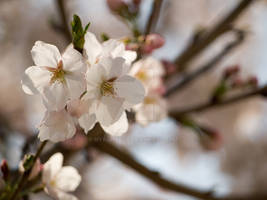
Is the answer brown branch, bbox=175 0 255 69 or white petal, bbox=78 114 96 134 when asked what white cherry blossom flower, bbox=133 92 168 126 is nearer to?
white petal, bbox=78 114 96 134

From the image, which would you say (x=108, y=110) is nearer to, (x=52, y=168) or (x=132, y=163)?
(x=52, y=168)

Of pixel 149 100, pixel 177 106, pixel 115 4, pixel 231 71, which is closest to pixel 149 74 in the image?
pixel 149 100

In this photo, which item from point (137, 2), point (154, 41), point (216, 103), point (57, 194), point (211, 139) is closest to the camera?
point (57, 194)

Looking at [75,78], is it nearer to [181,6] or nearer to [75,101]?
[75,101]

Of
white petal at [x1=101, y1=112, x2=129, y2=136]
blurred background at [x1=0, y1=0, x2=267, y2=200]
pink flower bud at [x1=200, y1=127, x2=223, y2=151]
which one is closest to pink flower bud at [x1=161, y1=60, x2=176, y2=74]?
pink flower bud at [x1=200, y1=127, x2=223, y2=151]

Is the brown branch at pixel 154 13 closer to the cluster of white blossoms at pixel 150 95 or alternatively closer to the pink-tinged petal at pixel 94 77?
the cluster of white blossoms at pixel 150 95

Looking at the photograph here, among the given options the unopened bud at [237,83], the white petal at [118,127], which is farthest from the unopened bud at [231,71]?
the white petal at [118,127]
